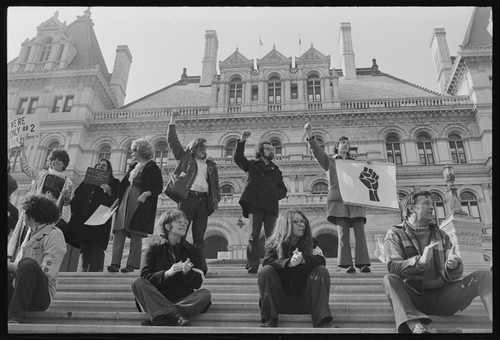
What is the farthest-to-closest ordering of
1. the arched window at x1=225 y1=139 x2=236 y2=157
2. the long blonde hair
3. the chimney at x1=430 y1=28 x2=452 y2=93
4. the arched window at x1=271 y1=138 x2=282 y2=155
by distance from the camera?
the chimney at x1=430 y1=28 x2=452 y2=93 → the arched window at x1=225 y1=139 x2=236 y2=157 → the arched window at x1=271 y1=138 x2=282 y2=155 → the long blonde hair

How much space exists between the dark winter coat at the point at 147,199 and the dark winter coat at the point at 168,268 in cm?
201

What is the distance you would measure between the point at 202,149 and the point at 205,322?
11.1 ft

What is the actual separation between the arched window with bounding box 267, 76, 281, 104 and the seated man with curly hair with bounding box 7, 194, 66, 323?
74.4 ft

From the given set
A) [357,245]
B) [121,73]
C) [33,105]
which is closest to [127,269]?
[357,245]

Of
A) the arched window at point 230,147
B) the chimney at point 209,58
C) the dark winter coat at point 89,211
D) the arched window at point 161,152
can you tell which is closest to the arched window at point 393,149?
the arched window at point 230,147

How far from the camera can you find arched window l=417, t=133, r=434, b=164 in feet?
78.2

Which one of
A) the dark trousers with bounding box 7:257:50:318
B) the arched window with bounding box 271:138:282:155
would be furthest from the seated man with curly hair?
the arched window with bounding box 271:138:282:155

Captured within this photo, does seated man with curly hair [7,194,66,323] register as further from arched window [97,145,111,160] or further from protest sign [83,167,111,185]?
arched window [97,145,111,160]

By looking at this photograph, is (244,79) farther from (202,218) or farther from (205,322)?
(205,322)

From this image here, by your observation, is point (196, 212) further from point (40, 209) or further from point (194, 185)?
point (40, 209)

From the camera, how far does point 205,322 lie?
4844mm

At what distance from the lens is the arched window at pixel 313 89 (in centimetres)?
2695

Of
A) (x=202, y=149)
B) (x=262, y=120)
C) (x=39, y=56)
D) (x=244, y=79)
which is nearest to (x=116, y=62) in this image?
(x=39, y=56)
